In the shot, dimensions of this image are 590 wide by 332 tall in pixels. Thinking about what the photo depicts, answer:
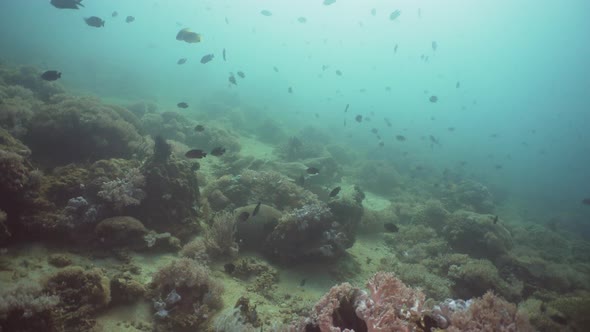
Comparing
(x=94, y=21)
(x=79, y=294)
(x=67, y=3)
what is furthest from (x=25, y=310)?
(x=94, y=21)

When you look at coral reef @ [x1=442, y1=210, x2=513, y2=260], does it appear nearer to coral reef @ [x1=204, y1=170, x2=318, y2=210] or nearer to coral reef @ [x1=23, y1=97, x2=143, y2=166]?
coral reef @ [x1=204, y1=170, x2=318, y2=210]

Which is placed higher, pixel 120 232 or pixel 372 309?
pixel 372 309

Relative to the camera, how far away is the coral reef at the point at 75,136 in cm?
966

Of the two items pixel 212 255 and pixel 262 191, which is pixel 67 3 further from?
pixel 212 255

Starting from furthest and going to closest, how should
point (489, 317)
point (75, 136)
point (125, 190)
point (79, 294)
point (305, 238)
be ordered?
point (75, 136), point (305, 238), point (125, 190), point (79, 294), point (489, 317)

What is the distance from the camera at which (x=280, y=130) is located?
31.3 m

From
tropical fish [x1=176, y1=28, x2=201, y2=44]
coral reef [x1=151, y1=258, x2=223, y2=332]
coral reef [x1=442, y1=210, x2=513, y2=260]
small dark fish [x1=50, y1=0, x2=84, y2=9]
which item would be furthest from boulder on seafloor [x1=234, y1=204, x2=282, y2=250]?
coral reef [x1=442, y1=210, x2=513, y2=260]

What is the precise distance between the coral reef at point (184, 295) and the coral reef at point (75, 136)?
6892 mm

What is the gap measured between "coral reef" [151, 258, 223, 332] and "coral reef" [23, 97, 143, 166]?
6892 millimetres

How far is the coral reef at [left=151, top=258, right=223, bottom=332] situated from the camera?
4727mm

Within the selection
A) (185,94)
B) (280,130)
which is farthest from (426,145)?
(185,94)

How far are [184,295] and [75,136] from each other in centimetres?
830

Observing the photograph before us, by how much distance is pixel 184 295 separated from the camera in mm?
5199

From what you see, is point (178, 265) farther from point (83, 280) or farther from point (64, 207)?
point (64, 207)
